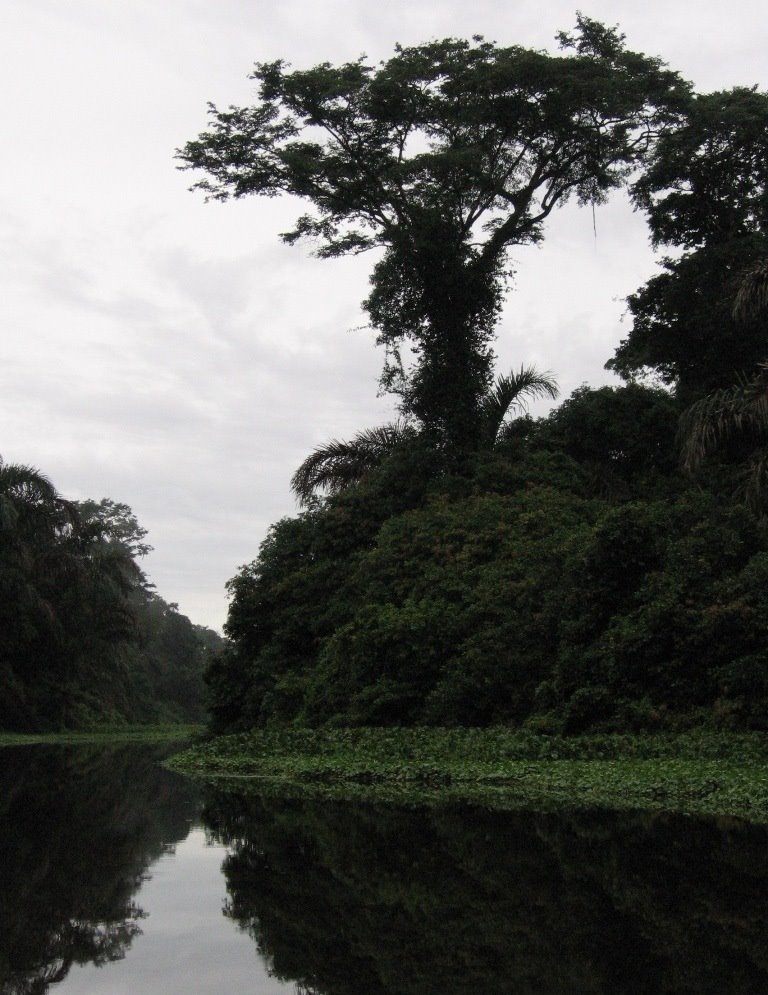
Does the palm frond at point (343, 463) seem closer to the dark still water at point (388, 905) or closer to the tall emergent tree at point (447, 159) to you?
the tall emergent tree at point (447, 159)

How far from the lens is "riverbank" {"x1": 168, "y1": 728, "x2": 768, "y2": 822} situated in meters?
11.4

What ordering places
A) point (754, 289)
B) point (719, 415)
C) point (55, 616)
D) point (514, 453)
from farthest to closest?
point (55, 616)
point (514, 453)
point (754, 289)
point (719, 415)

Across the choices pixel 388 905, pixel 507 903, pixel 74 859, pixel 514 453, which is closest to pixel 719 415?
pixel 514 453

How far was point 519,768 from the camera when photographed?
13.7 m

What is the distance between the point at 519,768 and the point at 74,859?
19.7 ft

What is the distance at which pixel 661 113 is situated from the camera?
98.0 feet

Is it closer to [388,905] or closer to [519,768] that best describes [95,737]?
[519,768]

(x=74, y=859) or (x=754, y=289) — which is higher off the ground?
(x=754, y=289)

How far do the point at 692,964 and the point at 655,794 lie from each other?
21.0ft

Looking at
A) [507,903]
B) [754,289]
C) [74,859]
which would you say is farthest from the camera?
[754,289]

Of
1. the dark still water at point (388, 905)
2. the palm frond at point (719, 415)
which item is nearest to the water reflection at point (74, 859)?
the dark still water at point (388, 905)

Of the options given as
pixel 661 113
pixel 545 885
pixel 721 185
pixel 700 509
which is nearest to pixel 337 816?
pixel 545 885

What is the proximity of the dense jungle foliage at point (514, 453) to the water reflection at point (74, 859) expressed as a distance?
515cm

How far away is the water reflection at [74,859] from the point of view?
5.88 meters
